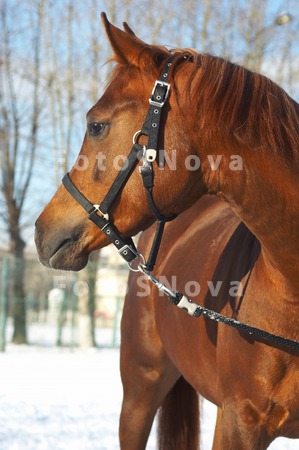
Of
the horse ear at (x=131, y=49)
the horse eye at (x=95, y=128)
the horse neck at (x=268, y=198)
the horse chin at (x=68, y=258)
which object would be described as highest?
the horse ear at (x=131, y=49)

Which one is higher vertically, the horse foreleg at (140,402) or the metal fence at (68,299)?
the horse foreleg at (140,402)

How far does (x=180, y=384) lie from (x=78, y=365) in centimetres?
772

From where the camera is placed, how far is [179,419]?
4.41m

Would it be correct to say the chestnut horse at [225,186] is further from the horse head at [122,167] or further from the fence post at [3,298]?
the fence post at [3,298]

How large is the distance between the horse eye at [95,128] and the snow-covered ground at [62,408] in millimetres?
3302

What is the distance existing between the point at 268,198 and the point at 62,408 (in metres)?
5.06

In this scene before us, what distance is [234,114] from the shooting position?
2.60 metres

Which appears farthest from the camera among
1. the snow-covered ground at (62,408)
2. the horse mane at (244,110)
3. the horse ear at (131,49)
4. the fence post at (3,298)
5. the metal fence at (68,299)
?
the metal fence at (68,299)

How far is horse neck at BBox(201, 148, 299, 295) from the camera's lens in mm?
2627

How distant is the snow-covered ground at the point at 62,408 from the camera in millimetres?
5566

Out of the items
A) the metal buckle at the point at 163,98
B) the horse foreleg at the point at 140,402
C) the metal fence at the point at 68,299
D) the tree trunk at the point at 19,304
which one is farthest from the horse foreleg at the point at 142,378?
the tree trunk at the point at 19,304

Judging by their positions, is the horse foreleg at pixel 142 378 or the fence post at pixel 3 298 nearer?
the horse foreleg at pixel 142 378

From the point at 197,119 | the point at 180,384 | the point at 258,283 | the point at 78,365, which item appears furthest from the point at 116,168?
the point at 78,365

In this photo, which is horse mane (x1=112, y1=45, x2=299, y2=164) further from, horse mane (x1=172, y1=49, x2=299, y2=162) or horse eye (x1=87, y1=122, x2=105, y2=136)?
horse eye (x1=87, y1=122, x2=105, y2=136)
